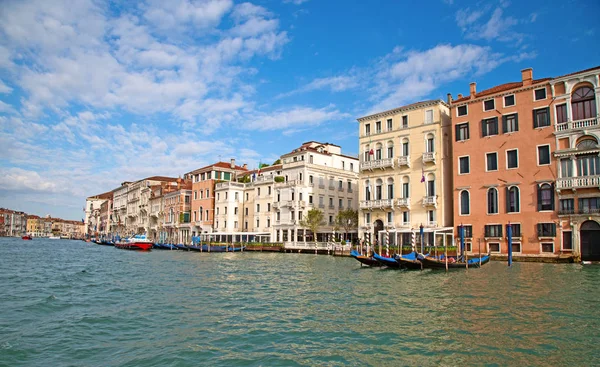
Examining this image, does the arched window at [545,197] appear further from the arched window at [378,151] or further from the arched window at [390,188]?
the arched window at [378,151]

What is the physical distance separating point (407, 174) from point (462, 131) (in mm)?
4993

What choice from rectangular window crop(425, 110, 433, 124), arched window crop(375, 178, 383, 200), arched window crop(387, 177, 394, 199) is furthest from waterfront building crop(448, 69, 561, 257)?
arched window crop(375, 178, 383, 200)

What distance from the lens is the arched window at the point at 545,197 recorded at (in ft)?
85.6

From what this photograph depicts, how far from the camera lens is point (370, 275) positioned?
1956 centimetres

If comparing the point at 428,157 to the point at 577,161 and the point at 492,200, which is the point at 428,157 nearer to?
the point at 492,200

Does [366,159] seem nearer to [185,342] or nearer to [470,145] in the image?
[470,145]

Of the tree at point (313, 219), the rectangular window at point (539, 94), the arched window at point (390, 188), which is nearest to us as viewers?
the rectangular window at point (539, 94)

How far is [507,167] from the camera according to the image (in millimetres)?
28141

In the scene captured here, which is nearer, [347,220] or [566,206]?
[566,206]

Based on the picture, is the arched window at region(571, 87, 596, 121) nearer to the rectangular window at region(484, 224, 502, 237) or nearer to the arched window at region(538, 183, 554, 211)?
the arched window at region(538, 183, 554, 211)

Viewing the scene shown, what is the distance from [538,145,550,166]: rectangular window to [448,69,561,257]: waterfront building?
0.02 meters

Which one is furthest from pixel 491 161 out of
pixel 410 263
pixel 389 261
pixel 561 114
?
pixel 389 261

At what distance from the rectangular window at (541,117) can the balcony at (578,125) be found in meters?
0.73

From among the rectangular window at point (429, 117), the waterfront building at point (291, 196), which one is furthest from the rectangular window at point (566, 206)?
the waterfront building at point (291, 196)
